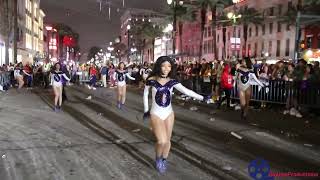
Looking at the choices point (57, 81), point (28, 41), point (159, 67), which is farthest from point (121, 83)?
point (28, 41)

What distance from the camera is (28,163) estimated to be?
26.2 feet

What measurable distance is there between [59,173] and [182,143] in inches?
138

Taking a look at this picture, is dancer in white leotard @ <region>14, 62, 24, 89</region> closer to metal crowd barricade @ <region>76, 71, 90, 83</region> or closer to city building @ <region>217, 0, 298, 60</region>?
metal crowd barricade @ <region>76, 71, 90, 83</region>

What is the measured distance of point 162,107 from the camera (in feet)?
24.1

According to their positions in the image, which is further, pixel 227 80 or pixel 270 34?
pixel 270 34

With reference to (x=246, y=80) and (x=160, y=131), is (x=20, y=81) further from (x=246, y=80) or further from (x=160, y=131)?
(x=160, y=131)

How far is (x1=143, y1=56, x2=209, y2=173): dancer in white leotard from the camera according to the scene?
731 centimetres

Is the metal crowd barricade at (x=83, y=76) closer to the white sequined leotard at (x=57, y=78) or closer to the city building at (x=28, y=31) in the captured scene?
the white sequined leotard at (x=57, y=78)

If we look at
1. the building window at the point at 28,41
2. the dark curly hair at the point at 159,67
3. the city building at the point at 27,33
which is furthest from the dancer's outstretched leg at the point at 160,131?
the building window at the point at 28,41

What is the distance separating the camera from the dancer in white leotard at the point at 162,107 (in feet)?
24.0

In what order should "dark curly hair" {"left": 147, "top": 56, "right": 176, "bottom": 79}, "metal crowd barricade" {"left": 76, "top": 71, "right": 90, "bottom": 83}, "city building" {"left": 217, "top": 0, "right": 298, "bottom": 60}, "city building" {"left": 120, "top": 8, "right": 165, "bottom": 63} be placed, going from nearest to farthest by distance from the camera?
"dark curly hair" {"left": 147, "top": 56, "right": 176, "bottom": 79} < "metal crowd barricade" {"left": 76, "top": 71, "right": 90, "bottom": 83} < "city building" {"left": 217, "top": 0, "right": 298, "bottom": 60} < "city building" {"left": 120, "top": 8, "right": 165, "bottom": 63}

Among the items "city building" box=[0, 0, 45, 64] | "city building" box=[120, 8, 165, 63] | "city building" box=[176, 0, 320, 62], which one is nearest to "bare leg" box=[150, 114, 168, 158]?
"city building" box=[176, 0, 320, 62]

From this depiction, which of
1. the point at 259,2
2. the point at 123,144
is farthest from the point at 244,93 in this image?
the point at 259,2

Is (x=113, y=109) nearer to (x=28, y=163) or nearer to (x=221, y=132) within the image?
(x=221, y=132)
